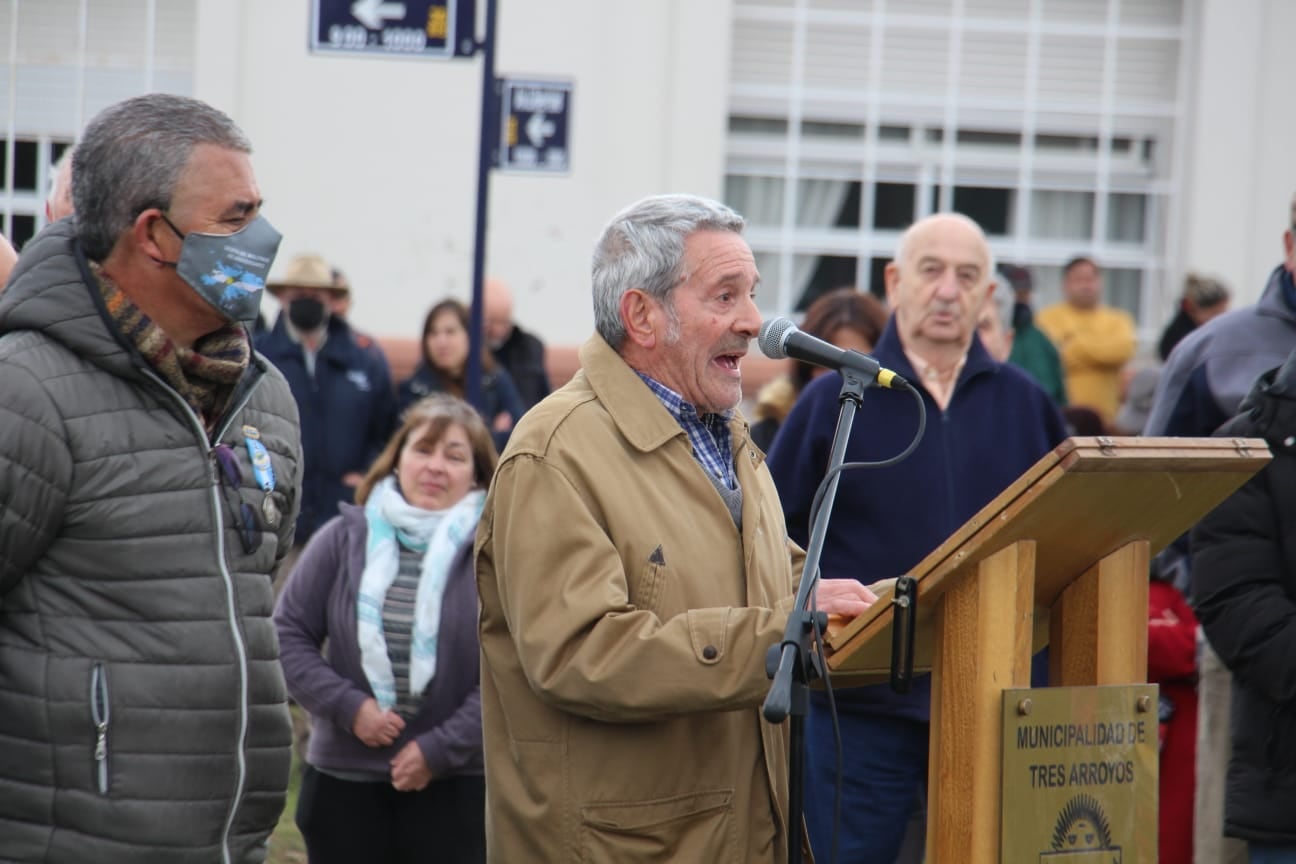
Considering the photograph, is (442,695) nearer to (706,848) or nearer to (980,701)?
(706,848)

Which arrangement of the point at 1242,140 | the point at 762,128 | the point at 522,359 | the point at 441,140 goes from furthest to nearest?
the point at 762,128, the point at 1242,140, the point at 441,140, the point at 522,359

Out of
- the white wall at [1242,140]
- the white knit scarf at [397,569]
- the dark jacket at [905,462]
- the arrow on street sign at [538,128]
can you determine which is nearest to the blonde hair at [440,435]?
the white knit scarf at [397,569]

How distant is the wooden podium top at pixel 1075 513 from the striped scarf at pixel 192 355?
3.77 ft

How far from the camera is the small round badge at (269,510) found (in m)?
3.08

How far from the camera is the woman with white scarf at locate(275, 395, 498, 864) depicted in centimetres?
465

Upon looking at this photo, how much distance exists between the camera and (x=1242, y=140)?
11.6 m

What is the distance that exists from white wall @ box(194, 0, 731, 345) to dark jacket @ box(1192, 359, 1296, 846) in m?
6.96

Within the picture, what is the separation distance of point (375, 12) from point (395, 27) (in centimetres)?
10

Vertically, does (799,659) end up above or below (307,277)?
below

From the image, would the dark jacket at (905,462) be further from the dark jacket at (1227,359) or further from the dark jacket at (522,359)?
the dark jacket at (522,359)

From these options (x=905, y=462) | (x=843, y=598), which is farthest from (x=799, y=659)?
(x=905, y=462)

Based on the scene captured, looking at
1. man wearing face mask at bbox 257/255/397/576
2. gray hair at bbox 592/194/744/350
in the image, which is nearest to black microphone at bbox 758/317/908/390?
gray hair at bbox 592/194/744/350

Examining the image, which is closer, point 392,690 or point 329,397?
point 392,690

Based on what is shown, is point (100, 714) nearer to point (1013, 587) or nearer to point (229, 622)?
point (229, 622)
